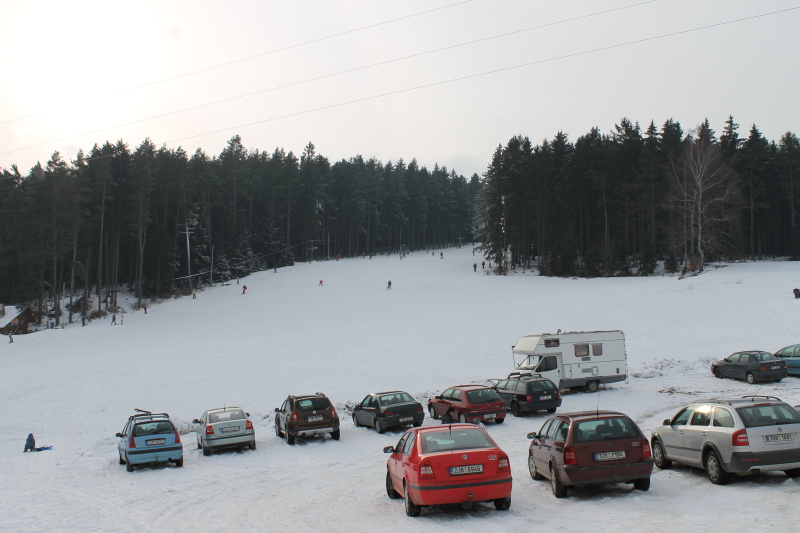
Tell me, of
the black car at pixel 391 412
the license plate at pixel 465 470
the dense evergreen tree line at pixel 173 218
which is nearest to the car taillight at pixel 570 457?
the license plate at pixel 465 470

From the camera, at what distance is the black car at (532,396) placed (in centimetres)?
2344

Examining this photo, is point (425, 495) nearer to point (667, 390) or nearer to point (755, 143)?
point (667, 390)

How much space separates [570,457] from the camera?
10953 millimetres

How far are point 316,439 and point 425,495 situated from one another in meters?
12.1

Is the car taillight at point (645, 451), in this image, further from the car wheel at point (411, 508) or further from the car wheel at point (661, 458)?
the car wheel at point (411, 508)

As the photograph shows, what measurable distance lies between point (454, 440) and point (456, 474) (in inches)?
29.3

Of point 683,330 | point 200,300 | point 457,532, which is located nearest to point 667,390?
point 683,330

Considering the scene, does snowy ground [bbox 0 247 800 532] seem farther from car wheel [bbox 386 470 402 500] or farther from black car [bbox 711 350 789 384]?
black car [bbox 711 350 789 384]

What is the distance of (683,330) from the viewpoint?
39344mm

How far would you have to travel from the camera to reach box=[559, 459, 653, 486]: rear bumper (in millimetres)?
10828

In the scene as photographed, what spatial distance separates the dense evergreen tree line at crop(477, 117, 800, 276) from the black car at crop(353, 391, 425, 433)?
156 ft

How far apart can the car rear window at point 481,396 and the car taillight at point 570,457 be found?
1092 centimetres

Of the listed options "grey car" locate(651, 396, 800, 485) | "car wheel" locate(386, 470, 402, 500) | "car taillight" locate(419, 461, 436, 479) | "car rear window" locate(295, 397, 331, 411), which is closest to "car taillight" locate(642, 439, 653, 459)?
"grey car" locate(651, 396, 800, 485)

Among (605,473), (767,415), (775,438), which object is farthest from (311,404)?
(775,438)
